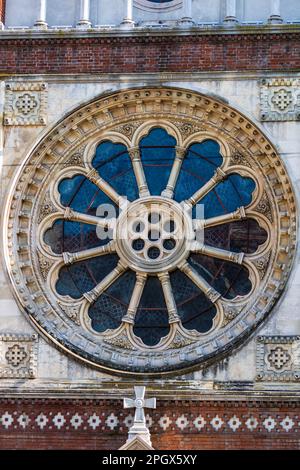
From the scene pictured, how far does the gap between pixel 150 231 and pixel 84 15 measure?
11.4 ft

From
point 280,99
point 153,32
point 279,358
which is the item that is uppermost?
point 153,32

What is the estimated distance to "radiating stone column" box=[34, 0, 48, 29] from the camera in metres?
32.7

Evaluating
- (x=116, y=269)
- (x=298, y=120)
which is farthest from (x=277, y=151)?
(x=116, y=269)

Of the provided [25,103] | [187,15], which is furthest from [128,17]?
[25,103]

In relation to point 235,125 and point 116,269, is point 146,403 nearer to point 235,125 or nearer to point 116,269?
point 116,269

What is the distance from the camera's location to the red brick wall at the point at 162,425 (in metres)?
30.6

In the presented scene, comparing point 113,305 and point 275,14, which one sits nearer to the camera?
point 113,305

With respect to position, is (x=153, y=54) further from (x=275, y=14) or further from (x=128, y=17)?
(x=275, y=14)

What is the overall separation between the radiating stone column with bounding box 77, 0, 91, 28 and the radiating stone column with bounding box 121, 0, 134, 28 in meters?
0.54

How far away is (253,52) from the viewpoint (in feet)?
106

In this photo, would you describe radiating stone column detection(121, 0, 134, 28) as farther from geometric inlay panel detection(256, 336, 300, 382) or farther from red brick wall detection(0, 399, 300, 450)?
red brick wall detection(0, 399, 300, 450)

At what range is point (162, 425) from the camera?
101 ft

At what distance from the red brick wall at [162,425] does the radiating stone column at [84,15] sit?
5.80 m

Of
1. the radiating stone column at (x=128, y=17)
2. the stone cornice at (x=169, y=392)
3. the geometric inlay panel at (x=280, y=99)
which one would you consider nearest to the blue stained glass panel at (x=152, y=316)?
the stone cornice at (x=169, y=392)
